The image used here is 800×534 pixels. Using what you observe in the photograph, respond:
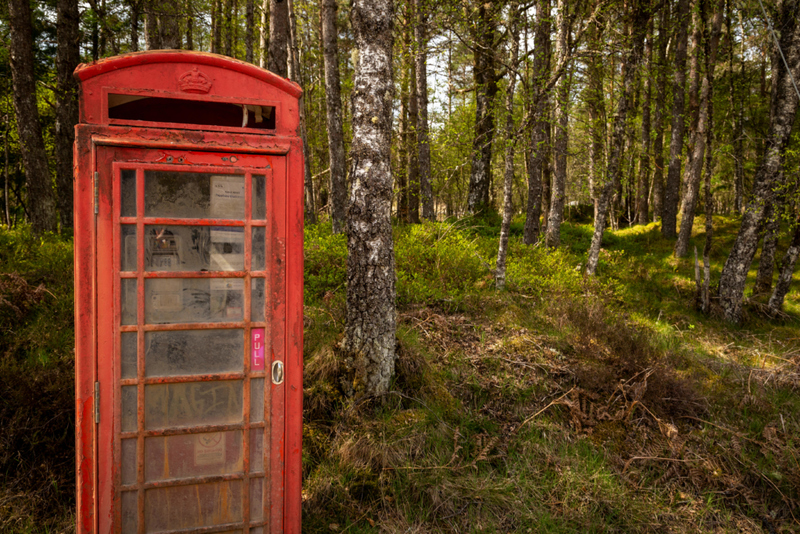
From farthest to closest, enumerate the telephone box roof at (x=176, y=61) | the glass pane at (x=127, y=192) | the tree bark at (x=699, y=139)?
the tree bark at (x=699, y=139)
the glass pane at (x=127, y=192)
the telephone box roof at (x=176, y=61)

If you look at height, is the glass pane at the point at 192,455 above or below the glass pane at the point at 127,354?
below

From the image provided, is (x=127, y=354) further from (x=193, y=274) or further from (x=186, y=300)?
(x=193, y=274)

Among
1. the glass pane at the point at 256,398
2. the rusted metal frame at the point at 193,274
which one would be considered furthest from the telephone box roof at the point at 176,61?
the glass pane at the point at 256,398

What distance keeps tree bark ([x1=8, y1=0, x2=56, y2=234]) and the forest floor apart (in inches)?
47.2

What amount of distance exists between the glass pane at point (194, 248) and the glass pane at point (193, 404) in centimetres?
71

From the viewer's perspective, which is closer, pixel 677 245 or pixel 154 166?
pixel 154 166

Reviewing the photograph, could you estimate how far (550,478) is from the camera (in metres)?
3.65

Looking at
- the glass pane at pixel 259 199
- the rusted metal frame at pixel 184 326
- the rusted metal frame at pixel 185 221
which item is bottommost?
the rusted metal frame at pixel 184 326

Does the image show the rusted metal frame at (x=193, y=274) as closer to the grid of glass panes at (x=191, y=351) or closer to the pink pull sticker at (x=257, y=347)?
the grid of glass panes at (x=191, y=351)

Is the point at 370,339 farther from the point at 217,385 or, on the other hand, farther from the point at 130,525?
the point at 130,525

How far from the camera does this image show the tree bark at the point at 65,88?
8047 millimetres

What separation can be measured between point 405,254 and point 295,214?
5091 millimetres

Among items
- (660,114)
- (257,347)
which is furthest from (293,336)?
(660,114)

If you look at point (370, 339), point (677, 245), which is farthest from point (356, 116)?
point (677, 245)
